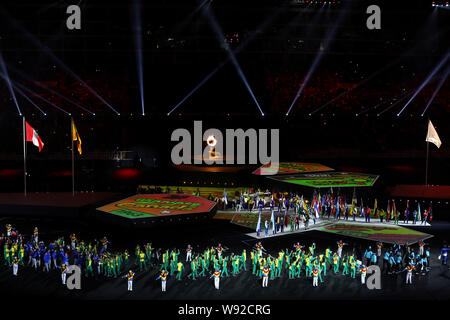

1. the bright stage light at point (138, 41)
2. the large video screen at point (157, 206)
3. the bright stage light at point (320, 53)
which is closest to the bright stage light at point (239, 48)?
the bright stage light at point (138, 41)

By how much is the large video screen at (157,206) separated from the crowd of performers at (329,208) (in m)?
2.22

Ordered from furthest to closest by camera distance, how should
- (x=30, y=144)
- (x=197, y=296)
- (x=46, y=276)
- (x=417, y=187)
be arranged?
1. (x=30, y=144)
2. (x=417, y=187)
3. (x=46, y=276)
4. (x=197, y=296)

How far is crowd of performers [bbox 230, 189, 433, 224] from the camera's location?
75.8 feet

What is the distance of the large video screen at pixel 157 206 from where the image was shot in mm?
21656

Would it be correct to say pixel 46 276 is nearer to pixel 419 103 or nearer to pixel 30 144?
pixel 30 144

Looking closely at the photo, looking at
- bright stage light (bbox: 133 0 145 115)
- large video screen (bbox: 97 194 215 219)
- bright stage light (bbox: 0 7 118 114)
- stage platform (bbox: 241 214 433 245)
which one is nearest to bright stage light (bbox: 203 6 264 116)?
bright stage light (bbox: 133 0 145 115)

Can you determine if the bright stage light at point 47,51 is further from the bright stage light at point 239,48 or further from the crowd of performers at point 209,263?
the crowd of performers at point 209,263

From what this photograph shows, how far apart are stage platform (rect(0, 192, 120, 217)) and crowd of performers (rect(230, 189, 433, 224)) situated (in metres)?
7.57

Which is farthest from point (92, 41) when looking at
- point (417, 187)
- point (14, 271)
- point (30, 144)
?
point (417, 187)

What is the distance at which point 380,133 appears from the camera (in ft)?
126

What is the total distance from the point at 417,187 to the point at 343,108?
1291 cm

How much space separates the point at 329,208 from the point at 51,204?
1500cm

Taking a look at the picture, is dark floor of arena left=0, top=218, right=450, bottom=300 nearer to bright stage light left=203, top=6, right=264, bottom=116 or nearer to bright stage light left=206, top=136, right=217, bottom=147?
bright stage light left=206, top=136, right=217, bottom=147

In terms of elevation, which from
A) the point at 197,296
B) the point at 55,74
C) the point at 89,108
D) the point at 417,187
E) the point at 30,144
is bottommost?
the point at 197,296
